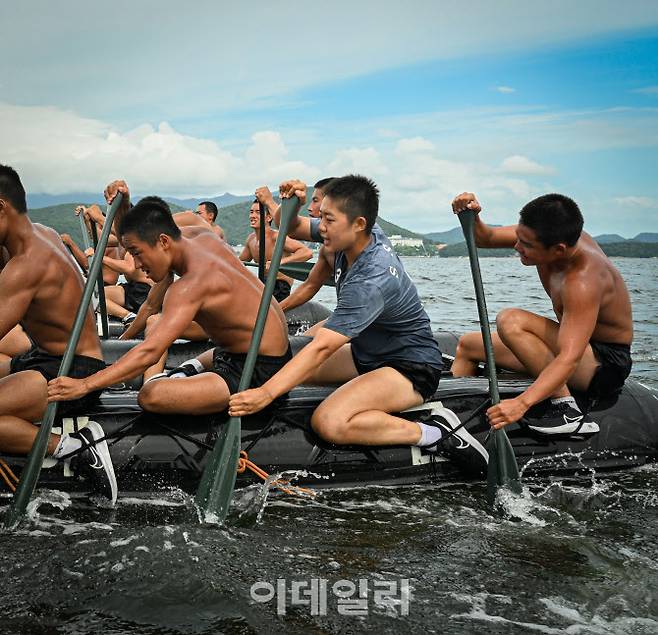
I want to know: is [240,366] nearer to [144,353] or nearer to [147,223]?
[144,353]

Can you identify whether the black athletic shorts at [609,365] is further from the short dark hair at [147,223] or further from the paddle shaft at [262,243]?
the paddle shaft at [262,243]

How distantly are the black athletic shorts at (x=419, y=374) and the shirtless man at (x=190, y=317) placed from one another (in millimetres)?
752

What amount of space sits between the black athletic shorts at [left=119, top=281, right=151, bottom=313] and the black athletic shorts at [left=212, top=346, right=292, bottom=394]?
6320 mm

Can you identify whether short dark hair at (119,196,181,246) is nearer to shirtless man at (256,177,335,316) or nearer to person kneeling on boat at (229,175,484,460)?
person kneeling on boat at (229,175,484,460)

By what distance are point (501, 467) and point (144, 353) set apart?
2.46 meters

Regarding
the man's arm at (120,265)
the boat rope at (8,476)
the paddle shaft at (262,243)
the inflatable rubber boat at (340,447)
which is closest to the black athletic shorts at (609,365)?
the inflatable rubber boat at (340,447)

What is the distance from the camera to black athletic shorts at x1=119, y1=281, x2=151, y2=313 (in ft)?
38.7

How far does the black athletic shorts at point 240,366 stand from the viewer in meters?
5.55

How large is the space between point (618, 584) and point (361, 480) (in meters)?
1.89

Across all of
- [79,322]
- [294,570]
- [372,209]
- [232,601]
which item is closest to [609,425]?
[372,209]

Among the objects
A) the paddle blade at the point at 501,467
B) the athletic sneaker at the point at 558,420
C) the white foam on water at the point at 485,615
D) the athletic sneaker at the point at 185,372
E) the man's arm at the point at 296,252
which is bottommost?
the white foam on water at the point at 485,615

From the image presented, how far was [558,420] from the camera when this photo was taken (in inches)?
232

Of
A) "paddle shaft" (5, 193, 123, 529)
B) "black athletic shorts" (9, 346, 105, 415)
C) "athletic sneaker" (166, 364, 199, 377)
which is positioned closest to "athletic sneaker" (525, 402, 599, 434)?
"athletic sneaker" (166, 364, 199, 377)

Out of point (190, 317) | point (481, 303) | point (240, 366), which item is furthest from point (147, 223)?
point (481, 303)
